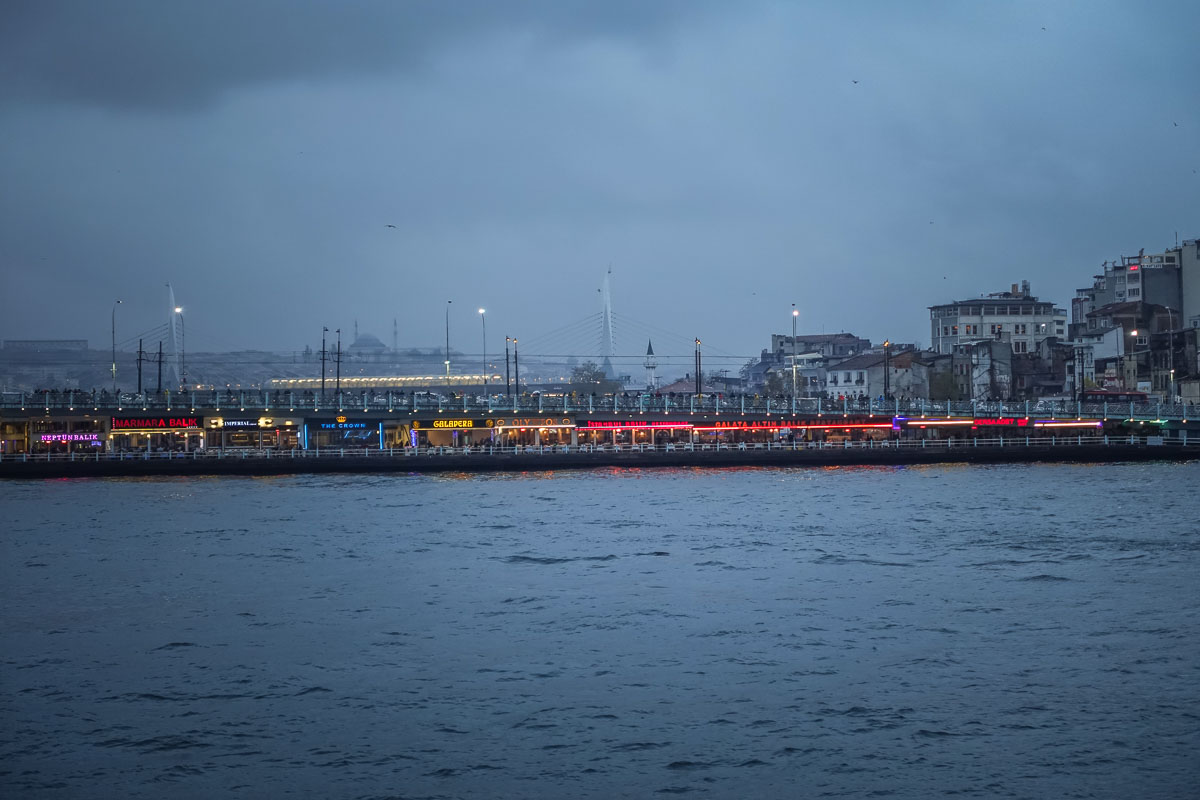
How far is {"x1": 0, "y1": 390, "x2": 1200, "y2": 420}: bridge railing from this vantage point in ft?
Answer: 227

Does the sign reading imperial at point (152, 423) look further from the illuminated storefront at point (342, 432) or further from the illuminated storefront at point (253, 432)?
the illuminated storefront at point (342, 432)

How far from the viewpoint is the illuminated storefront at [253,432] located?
69.1 m

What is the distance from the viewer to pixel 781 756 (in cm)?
1501

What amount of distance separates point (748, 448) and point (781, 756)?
5155 cm

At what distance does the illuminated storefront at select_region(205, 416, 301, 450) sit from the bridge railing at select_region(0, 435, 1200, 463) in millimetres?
4939

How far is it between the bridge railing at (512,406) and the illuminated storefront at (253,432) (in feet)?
2.02

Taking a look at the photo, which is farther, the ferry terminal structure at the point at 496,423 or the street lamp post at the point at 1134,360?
the street lamp post at the point at 1134,360

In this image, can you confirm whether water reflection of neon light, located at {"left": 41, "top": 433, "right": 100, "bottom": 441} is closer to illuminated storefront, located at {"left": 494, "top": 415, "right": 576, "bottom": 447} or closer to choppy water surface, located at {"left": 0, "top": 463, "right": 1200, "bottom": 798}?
illuminated storefront, located at {"left": 494, "top": 415, "right": 576, "bottom": 447}

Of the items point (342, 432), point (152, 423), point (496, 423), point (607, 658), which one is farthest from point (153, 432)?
point (607, 658)

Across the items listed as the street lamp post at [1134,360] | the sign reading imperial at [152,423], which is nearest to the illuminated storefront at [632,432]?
the sign reading imperial at [152,423]

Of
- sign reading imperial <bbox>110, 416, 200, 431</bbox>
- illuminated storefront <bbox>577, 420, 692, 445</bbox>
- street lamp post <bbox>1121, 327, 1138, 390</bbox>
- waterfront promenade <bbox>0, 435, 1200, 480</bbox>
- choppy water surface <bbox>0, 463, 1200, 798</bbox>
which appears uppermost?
street lamp post <bbox>1121, 327, 1138, 390</bbox>

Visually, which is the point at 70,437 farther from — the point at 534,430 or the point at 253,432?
the point at 534,430

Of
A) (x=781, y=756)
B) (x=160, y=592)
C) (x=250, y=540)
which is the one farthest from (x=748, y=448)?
(x=781, y=756)

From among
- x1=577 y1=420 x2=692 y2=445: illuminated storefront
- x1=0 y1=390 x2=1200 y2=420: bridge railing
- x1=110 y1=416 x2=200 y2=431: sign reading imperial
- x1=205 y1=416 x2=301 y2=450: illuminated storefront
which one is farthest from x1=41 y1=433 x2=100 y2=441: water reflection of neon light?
x1=577 y1=420 x2=692 y2=445: illuminated storefront
